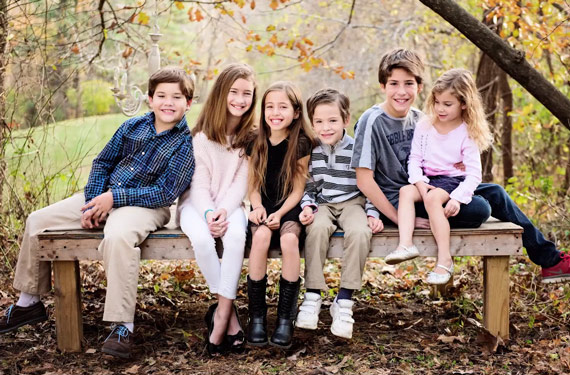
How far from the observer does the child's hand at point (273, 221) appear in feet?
9.97

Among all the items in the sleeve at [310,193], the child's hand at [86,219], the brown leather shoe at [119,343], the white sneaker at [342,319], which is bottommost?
the brown leather shoe at [119,343]

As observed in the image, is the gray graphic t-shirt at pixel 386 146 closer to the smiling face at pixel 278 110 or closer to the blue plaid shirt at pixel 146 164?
the smiling face at pixel 278 110

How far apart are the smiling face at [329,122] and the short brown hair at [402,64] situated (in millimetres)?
333

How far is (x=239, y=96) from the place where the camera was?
3.32 meters

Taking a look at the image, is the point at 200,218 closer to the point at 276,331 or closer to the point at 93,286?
the point at 276,331

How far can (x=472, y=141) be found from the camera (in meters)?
3.14

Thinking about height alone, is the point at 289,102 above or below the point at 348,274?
above

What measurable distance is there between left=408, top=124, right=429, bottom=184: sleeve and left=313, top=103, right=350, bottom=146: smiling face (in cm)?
38

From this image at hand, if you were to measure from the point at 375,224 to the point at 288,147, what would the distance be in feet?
1.97

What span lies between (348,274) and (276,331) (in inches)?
17.1

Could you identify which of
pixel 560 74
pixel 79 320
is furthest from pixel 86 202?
pixel 560 74

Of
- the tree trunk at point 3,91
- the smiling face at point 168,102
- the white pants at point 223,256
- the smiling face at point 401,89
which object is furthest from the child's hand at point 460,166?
the tree trunk at point 3,91

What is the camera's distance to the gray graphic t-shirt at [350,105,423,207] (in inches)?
126

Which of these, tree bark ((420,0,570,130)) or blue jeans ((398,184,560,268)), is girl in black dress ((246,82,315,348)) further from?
tree bark ((420,0,570,130))
